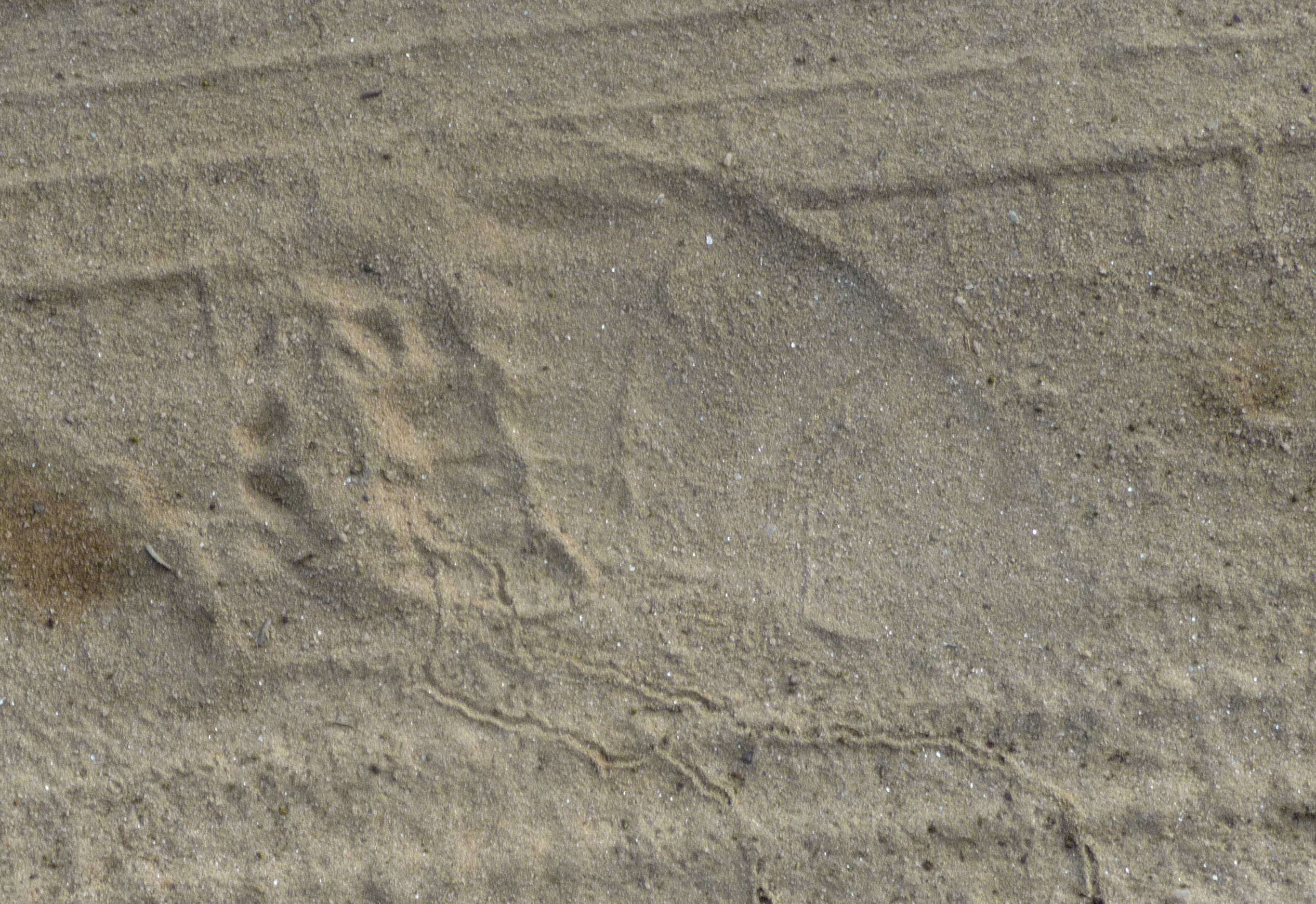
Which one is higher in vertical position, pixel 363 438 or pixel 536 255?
pixel 536 255

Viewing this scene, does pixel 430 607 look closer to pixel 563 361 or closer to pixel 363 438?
pixel 363 438

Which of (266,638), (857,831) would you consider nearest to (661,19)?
(266,638)

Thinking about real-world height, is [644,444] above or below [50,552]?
above
